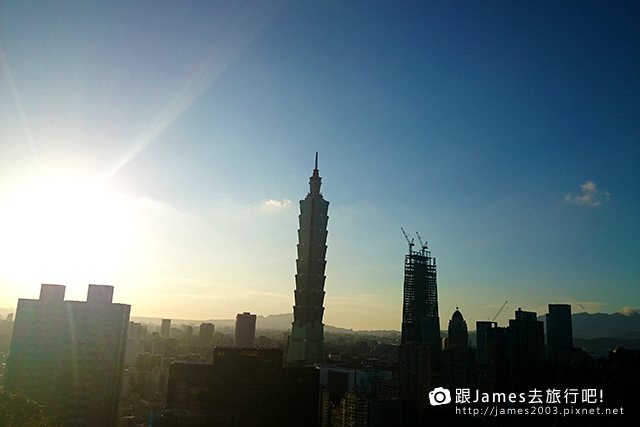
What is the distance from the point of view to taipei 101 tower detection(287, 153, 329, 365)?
294 ft

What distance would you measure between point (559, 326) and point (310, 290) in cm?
4290

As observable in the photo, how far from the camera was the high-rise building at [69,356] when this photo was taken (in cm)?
4159

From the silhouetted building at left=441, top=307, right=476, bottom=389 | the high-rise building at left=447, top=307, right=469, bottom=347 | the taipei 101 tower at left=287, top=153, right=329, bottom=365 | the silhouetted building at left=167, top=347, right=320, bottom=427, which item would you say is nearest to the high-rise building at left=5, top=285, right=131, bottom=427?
the silhouetted building at left=167, top=347, right=320, bottom=427

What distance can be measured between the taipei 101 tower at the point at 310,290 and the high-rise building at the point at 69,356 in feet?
153

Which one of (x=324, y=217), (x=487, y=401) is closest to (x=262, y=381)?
(x=487, y=401)

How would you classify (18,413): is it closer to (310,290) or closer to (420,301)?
(310,290)

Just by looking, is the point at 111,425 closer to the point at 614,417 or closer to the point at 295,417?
the point at 295,417

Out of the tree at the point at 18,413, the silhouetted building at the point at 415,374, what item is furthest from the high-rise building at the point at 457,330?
the tree at the point at 18,413

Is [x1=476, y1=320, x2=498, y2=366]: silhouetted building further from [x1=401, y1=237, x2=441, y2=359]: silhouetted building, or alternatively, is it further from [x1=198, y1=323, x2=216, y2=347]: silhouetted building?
[x1=198, y1=323, x2=216, y2=347]: silhouetted building

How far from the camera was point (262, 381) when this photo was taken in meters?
45.0

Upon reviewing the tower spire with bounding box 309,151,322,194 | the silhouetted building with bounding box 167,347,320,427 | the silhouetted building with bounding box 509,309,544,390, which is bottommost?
the silhouetted building with bounding box 167,347,320,427

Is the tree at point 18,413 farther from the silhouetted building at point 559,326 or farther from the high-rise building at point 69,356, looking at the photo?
the silhouetted building at point 559,326

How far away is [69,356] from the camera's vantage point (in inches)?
1695

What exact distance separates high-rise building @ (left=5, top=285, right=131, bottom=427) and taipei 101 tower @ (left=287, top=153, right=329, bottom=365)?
46.5 m
